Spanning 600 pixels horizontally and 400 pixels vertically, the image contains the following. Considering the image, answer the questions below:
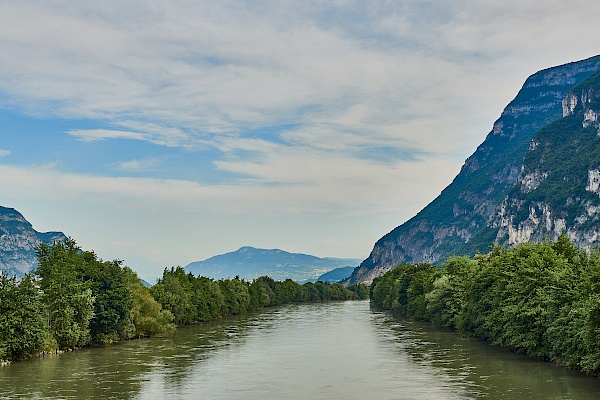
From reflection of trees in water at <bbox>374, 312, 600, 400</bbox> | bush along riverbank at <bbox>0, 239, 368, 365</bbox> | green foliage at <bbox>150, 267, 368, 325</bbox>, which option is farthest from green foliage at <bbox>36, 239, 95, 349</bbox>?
reflection of trees in water at <bbox>374, 312, 600, 400</bbox>

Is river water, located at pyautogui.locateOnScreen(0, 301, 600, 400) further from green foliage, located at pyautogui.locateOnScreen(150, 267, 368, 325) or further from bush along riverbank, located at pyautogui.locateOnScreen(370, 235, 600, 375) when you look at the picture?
green foliage, located at pyautogui.locateOnScreen(150, 267, 368, 325)

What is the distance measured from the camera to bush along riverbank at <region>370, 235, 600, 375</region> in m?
53.0

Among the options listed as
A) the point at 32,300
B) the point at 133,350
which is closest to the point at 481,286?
the point at 133,350

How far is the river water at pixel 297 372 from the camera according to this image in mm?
51594

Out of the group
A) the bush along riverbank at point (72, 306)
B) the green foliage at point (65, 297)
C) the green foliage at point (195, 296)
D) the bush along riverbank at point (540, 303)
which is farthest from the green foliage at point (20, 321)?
the bush along riverbank at point (540, 303)

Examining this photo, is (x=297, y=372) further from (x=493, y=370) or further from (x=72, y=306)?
(x=72, y=306)

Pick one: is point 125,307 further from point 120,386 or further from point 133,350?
point 120,386

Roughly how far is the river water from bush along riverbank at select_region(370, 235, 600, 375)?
76.6 inches

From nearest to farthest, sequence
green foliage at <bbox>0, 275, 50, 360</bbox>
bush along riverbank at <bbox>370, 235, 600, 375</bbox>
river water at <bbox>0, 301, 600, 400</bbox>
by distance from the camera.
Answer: river water at <bbox>0, 301, 600, 400</bbox>
bush along riverbank at <bbox>370, 235, 600, 375</bbox>
green foliage at <bbox>0, 275, 50, 360</bbox>

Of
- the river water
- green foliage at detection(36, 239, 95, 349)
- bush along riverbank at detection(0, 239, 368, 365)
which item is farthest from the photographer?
green foliage at detection(36, 239, 95, 349)

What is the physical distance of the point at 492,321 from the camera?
249 ft

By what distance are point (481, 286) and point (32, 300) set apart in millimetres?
53541

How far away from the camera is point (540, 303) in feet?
210

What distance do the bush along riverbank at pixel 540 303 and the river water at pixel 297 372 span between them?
6.39ft
